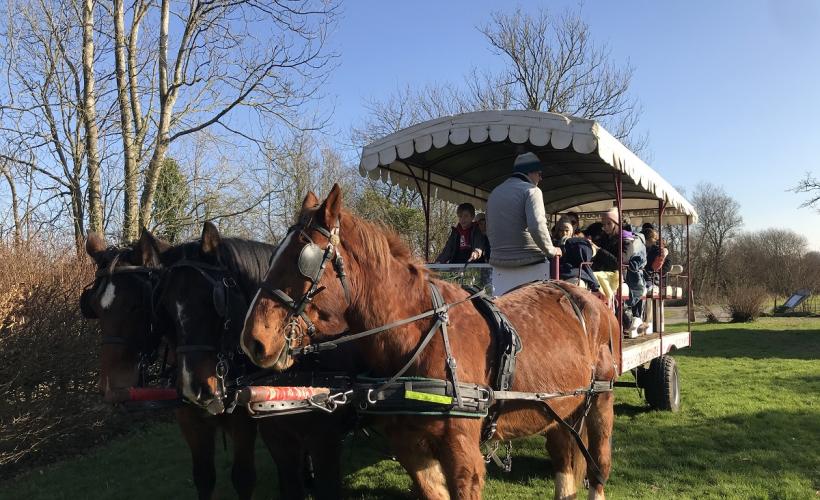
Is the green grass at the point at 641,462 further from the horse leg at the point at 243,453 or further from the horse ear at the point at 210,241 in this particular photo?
the horse ear at the point at 210,241

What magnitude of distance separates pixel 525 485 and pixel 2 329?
4.97 m

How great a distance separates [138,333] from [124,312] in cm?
14

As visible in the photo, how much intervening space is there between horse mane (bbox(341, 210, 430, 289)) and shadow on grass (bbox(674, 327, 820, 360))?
13433mm

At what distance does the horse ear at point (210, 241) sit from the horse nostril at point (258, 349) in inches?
57.5

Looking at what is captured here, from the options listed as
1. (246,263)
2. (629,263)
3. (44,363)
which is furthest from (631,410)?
(44,363)

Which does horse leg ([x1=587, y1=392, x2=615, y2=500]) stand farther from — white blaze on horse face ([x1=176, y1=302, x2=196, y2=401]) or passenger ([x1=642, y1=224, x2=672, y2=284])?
passenger ([x1=642, y1=224, x2=672, y2=284])

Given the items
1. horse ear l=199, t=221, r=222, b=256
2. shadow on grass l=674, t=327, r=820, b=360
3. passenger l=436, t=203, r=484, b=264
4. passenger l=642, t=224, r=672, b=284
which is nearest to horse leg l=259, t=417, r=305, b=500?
horse ear l=199, t=221, r=222, b=256

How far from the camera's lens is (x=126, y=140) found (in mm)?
8820

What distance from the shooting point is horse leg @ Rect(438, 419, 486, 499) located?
7.67 ft

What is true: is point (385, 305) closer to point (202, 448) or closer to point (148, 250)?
point (148, 250)

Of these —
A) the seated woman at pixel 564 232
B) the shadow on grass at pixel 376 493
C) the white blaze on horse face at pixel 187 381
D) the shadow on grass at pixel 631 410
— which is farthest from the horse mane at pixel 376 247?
the shadow on grass at pixel 631 410

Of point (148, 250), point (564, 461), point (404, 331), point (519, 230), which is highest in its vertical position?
point (519, 230)

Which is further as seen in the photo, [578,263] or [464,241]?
[464,241]

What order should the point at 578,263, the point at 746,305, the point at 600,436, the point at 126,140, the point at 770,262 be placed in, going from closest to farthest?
the point at 600,436 → the point at 578,263 → the point at 126,140 → the point at 746,305 → the point at 770,262
